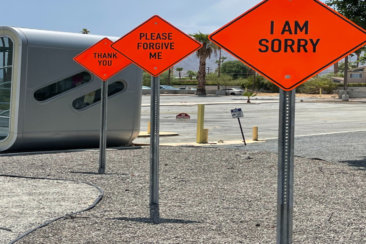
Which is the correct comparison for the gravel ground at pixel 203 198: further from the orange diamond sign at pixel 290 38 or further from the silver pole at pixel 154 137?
the orange diamond sign at pixel 290 38

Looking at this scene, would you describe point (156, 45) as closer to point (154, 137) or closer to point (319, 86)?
point (154, 137)

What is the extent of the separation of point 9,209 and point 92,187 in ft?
5.49

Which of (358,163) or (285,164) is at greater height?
(285,164)

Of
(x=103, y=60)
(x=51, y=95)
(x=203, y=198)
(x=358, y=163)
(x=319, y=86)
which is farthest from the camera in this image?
(x=319, y=86)

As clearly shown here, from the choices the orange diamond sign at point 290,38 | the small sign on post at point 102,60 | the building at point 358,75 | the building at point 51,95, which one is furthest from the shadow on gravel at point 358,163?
the building at point 358,75

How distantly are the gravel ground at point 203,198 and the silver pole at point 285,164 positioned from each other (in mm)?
1665

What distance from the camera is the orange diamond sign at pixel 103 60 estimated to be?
9.54 meters

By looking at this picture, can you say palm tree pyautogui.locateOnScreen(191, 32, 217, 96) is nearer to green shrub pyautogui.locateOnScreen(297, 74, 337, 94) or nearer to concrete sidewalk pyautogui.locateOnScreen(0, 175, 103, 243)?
green shrub pyautogui.locateOnScreen(297, 74, 337, 94)

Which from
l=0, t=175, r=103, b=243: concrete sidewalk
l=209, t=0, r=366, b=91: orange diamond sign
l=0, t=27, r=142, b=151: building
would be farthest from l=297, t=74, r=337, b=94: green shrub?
l=209, t=0, r=366, b=91: orange diamond sign

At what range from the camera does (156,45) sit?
22.1 ft

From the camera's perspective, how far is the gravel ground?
5568 millimetres

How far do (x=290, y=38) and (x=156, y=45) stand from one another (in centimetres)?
317

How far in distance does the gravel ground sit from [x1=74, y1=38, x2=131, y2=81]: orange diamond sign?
1662 mm

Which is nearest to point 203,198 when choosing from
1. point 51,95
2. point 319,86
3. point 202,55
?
point 51,95
